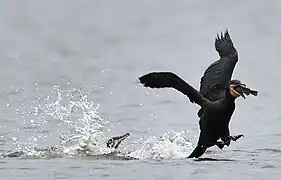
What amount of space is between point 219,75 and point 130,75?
11.1 m

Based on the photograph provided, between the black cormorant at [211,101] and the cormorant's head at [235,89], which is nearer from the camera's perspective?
the cormorant's head at [235,89]

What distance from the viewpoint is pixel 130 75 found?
89.3 ft

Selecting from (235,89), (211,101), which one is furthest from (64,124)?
(235,89)

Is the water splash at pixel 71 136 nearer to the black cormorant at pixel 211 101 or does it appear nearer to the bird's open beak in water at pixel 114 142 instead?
the bird's open beak in water at pixel 114 142

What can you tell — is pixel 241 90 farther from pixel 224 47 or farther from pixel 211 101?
pixel 224 47

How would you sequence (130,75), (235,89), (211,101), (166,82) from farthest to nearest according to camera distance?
(130,75)
(211,101)
(166,82)
(235,89)

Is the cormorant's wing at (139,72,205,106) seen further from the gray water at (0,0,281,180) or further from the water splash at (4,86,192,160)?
the water splash at (4,86,192,160)

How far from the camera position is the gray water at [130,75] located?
48.3 ft

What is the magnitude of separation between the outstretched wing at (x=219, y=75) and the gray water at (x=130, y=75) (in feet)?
2.68

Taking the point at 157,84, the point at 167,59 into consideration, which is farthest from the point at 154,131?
the point at 167,59

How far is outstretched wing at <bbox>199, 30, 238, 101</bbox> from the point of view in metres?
15.9

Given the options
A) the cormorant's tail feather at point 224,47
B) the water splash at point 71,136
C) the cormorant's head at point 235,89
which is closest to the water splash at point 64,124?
the water splash at point 71,136

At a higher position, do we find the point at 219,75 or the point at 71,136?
the point at 219,75

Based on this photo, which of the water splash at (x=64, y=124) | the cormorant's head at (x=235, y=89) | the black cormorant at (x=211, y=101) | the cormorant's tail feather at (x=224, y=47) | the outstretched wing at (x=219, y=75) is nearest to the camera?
the cormorant's head at (x=235, y=89)
